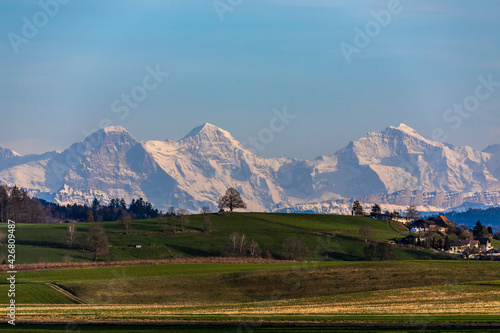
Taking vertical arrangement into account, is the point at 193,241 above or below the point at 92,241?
below

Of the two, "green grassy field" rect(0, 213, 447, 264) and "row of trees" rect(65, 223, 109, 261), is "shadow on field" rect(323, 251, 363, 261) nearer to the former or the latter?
"green grassy field" rect(0, 213, 447, 264)

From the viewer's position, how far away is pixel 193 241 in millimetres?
159375

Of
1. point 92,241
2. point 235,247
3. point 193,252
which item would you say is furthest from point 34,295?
point 235,247

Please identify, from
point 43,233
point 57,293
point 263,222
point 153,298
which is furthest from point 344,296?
point 263,222

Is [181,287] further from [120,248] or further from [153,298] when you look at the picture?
[120,248]

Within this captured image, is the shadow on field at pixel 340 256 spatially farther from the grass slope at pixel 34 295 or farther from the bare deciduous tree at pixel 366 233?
the grass slope at pixel 34 295

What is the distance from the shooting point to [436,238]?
628 ft

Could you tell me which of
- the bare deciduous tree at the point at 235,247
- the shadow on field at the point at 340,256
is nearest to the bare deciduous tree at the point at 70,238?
the bare deciduous tree at the point at 235,247

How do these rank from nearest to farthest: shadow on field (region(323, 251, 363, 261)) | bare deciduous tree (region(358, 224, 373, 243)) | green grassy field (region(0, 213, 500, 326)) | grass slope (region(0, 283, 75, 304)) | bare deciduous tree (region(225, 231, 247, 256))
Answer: green grassy field (region(0, 213, 500, 326)) → grass slope (region(0, 283, 75, 304)) → bare deciduous tree (region(225, 231, 247, 256)) → shadow on field (region(323, 251, 363, 261)) → bare deciduous tree (region(358, 224, 373, 243))

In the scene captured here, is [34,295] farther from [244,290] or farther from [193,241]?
[193,241]

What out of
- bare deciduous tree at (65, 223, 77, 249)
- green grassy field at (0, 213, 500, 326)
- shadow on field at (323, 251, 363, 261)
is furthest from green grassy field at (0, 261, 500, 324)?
bare deciduous tree at (65, 223, 77, 249)

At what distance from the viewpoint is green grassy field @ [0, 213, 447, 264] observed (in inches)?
5541

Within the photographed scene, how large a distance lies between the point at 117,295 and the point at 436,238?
132 m

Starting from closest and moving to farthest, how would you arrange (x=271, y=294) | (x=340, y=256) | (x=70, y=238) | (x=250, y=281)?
1. (x=271, y=294)
2. (x=250, y=281)
3. (x=340, y=256)
4. (x=70, y=238)
